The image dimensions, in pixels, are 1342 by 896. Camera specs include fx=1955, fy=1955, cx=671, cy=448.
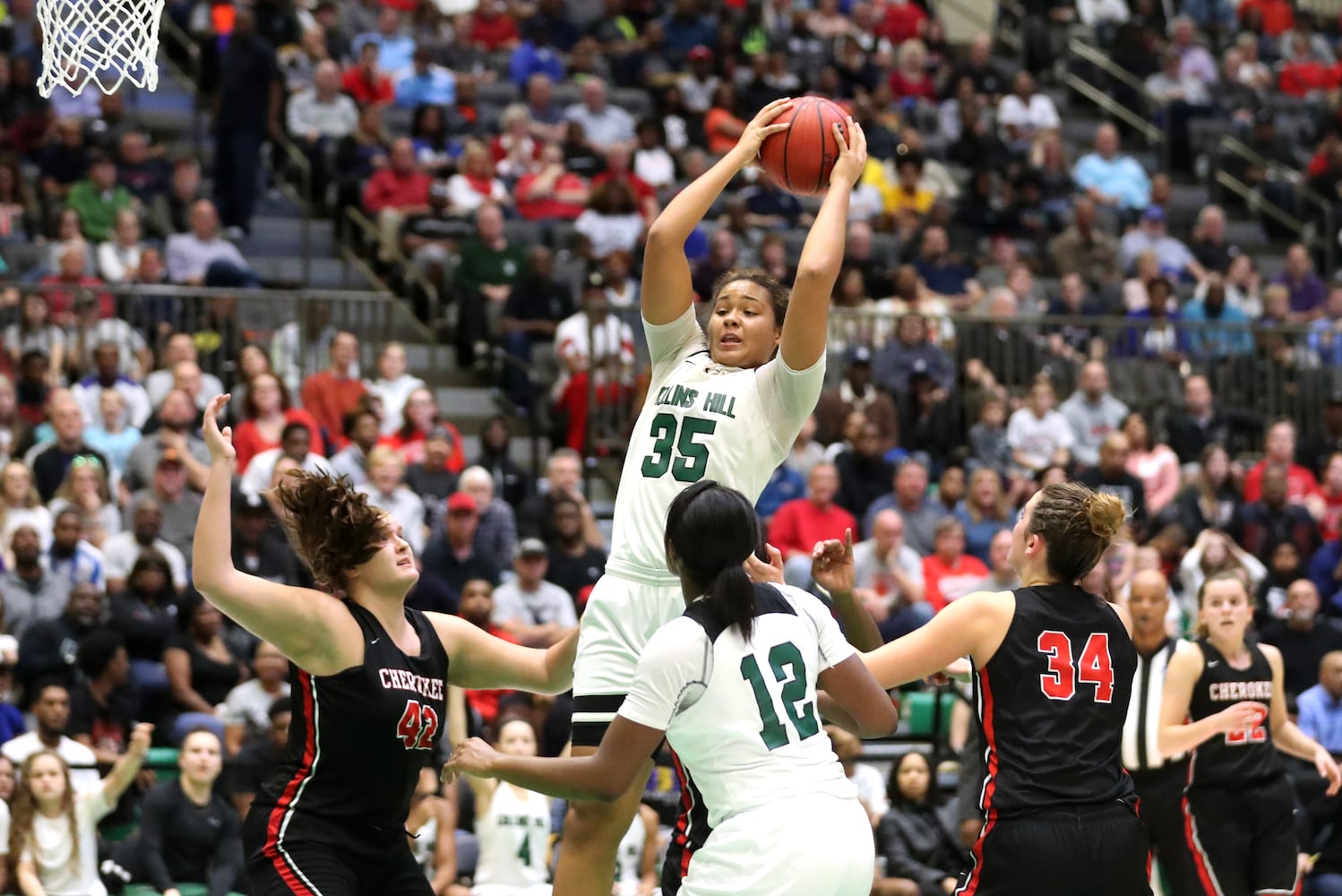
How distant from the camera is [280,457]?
1280 centimetres

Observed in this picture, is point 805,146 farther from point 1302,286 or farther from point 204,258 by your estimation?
point 1302,286

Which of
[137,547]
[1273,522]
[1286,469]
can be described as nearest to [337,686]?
[137,547]

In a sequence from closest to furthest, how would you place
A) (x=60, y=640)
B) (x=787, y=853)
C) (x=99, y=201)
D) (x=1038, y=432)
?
1. (x=787, y=853)
2. (x=60, y=640)
3. (x=1038, y=432)
4. (x=99, y=201)

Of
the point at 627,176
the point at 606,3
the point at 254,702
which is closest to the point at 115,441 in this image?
the point at 254,702

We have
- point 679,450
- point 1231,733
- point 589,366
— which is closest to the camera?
point 679,450

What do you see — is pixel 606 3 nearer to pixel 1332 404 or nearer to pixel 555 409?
pixel 555 409

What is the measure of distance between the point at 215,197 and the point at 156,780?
7.29 metres

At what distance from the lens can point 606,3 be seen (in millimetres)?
21250

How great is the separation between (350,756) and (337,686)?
20 cm

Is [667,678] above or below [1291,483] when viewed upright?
above

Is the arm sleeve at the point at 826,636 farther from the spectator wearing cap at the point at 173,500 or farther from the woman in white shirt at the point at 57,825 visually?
the spectator wearing cap at the point at 173,500

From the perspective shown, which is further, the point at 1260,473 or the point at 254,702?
the point at 1260,473

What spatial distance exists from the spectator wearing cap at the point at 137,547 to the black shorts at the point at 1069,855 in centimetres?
749

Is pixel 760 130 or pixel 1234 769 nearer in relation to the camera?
pixel 760 130
